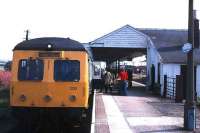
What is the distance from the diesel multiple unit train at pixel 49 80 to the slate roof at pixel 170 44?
1689 cm

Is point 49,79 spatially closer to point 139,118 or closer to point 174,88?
point 139,118

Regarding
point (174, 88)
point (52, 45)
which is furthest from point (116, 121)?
point (174, 88)

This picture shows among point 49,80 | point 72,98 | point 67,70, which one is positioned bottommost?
point 72,98

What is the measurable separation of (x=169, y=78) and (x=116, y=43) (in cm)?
949

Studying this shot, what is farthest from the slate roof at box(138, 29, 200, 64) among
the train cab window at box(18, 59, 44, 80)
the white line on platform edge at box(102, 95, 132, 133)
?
the train cab window at box(18, 59, 44, 80)

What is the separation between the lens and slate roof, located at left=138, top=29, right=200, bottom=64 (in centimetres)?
3659

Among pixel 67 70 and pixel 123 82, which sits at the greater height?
pixel 67 70

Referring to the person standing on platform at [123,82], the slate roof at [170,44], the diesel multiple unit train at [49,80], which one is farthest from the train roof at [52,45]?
the slate roof at [170,44]

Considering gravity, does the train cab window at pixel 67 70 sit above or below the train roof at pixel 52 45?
below

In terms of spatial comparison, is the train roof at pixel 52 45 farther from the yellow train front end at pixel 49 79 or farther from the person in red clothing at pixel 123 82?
the person in red clothing at pixel 123 82

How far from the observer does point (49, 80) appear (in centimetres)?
1858

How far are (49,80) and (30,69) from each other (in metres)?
0.75

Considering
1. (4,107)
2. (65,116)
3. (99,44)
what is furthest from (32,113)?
(99,44)

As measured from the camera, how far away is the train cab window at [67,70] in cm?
1867
